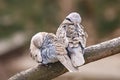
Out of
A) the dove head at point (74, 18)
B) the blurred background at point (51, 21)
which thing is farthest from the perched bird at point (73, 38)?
the blurred background at point (51, 21)

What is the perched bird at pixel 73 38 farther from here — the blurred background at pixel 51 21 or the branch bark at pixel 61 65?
the blurred background at pixel 51 21

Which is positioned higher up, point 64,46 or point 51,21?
point 64,46

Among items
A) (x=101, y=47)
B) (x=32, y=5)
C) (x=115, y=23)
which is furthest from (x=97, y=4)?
(x=101, y=47)

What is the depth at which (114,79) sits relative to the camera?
390 centimetres

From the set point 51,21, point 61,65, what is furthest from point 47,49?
point 51,21

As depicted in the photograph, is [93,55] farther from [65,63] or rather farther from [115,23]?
[115,23]

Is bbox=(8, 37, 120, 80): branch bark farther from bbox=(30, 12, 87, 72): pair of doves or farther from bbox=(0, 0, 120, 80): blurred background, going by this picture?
bbox=(0, 0, 120, 80): blurred background

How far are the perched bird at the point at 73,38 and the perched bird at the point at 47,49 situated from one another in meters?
0.01

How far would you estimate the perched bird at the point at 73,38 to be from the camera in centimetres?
117

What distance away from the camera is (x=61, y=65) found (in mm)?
1274

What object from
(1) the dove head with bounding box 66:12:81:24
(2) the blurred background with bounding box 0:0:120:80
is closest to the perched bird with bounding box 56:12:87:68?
(1) the dove head with bounding box 66:12:81:24

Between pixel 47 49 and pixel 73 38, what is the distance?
0.06 meters

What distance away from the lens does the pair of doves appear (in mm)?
1164

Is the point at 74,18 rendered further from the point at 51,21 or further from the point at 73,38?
the point at 51,21
